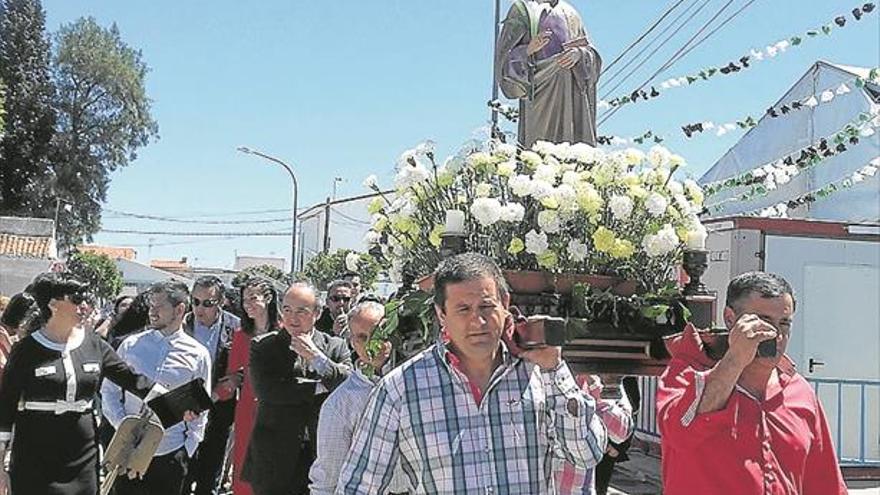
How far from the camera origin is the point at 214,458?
6852mm

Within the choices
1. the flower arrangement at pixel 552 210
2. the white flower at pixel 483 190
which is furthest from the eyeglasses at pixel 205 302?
the white flower at pixel 483 190

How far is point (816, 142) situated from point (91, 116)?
100 feet

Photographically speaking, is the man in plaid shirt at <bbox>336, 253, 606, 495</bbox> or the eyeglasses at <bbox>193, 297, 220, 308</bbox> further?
the eyeglasses at <bbox>193, 297, 220, 308</bbox>

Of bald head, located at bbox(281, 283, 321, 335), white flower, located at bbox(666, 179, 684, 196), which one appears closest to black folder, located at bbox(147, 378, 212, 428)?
bald head, located at bbox(281, 283, 321, 335)

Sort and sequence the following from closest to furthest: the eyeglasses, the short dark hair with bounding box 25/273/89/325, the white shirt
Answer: the short dark hair with bounding box 25/273/89/325 < the white shirt < the eyeglasses

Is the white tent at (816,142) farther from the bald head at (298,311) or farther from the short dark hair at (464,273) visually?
the short dark hair at (464,273)

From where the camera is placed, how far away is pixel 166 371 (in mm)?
5746

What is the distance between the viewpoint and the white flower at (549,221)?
11.5 ft

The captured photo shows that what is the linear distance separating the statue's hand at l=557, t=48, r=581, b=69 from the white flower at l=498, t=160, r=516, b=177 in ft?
3.33

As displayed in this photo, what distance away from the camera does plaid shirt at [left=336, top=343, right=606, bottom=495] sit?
2523 millimetres

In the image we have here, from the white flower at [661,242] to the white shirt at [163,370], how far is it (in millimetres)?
3088

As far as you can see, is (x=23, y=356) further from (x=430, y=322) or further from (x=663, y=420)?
(x=663, y=420)

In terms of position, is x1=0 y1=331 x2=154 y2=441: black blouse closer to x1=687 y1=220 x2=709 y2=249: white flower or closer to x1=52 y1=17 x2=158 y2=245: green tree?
x1=687 y1=220 x2=709 y2=249: white flower

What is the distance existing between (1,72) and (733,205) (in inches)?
1027
